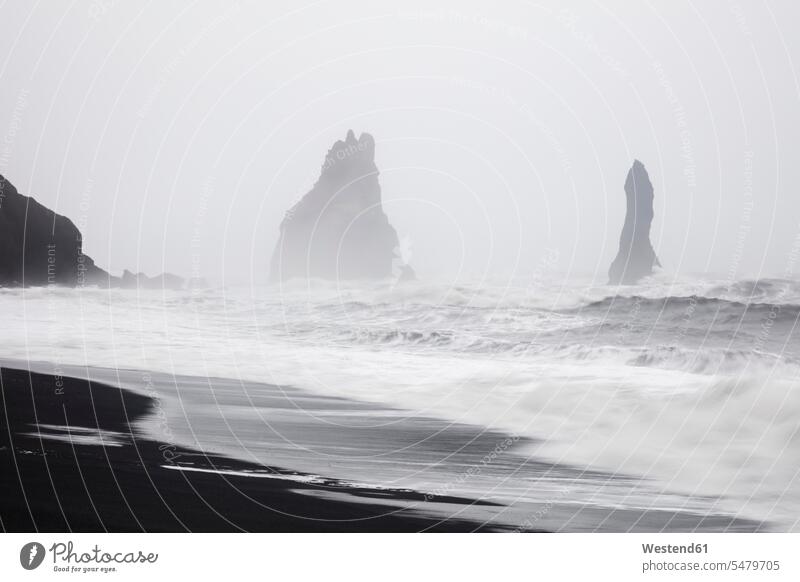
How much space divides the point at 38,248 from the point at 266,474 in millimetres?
5379

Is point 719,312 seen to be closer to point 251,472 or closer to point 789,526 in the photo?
point 789,526

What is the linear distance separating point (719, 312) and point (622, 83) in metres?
3.92

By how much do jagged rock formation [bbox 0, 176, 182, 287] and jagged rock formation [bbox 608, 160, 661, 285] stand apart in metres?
7.20

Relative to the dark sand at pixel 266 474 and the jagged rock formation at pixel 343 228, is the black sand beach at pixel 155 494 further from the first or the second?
the jagged rock formation at pixel 343 228

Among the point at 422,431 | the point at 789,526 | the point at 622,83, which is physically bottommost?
the point at 789,526

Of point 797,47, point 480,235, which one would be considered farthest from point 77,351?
point 797,47

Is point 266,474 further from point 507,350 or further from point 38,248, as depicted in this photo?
point 38,248

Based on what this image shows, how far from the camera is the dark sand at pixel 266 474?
26.7 feet

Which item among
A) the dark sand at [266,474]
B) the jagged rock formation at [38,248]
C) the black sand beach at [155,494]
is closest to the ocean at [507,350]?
the jagged rock formation at [38,248]

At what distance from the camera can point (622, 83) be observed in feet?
40.3

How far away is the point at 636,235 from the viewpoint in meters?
12.0

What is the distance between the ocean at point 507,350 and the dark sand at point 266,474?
1.49 feet
